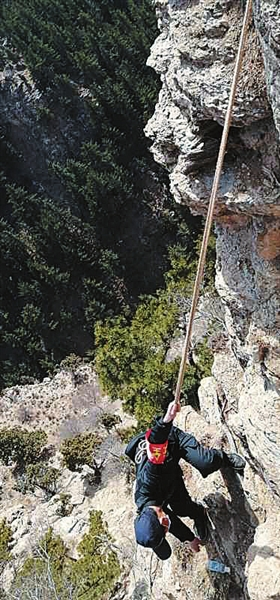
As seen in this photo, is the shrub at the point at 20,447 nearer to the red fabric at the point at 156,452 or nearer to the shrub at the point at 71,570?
the shrub at the point at 71,570

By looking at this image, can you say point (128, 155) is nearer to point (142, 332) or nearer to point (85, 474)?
point (142, 332)

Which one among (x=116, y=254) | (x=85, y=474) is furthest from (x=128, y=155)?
(x=85, y=474)

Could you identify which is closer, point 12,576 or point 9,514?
point 12,576

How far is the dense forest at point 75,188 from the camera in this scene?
24.3 metres

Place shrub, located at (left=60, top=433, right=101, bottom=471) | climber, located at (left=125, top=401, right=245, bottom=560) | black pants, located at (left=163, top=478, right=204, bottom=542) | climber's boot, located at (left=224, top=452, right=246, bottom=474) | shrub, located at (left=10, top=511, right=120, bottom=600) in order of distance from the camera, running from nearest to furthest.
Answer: climber, located at (left=125, top=401, right=245, bottom=560), black pants, located at (left=163, top=478, right=204, bottom=542), climber's boot, located at (left=224, top=452, right=246, bottom=474), shrub, located at (left=10, top=511, right=120, bottom=600), shrub, located at (left=60, top=433, right=101, bottom=471)

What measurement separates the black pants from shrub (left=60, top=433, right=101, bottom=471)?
9.80m

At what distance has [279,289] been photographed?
18.5 ft

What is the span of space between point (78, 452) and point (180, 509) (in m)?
10.3

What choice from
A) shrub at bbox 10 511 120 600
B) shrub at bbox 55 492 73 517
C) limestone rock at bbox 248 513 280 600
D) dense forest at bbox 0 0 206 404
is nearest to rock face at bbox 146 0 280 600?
limestone rock at bbox 248 513 280 600

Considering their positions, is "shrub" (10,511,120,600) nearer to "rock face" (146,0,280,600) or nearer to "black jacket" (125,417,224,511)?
"rock face" (146,0,280,600)

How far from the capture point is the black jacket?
20.2ft

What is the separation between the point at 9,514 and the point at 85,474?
2488 mm

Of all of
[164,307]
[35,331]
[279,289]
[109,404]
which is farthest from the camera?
[35,331]

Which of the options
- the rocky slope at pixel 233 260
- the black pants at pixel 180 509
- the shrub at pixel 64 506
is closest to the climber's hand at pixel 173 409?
the rocky slope at pixel 233 260
